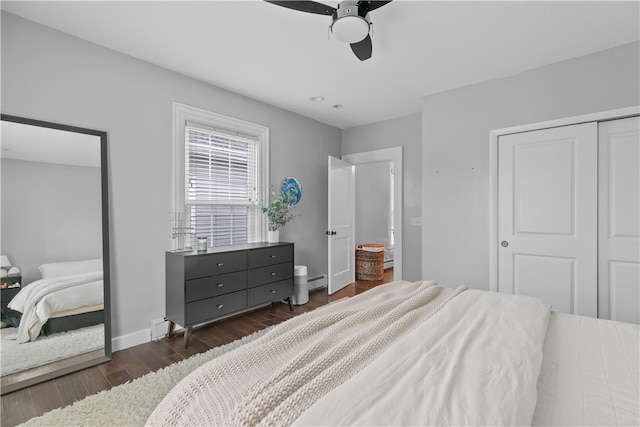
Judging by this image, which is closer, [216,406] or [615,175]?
[216,406]

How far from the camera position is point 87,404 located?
189 centimetres

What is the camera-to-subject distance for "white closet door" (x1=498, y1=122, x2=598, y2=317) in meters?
2.75

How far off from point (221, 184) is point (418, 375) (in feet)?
10.0

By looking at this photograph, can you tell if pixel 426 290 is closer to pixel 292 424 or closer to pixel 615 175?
pixel 292 424

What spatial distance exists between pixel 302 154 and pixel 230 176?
125 cm

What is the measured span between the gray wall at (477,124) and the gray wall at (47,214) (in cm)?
339

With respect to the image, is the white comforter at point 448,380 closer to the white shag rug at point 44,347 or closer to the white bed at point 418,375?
the white bed at point 418,375

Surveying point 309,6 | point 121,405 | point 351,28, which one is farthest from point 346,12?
point 121,405

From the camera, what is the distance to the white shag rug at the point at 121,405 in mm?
1728

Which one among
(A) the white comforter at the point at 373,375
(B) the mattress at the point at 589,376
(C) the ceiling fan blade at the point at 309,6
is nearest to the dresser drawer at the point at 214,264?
(A) the white comforter at the point at 373,375

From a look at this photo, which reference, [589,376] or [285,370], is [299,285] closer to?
[285,370]

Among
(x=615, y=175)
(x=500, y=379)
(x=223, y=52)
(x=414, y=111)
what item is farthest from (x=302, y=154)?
(x=500, y=379)

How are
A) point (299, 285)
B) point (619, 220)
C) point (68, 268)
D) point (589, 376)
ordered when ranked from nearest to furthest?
point (589, 376) → point (68, 268) → point (619, 220) → point (299, 285)

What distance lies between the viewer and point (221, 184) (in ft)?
11.6
